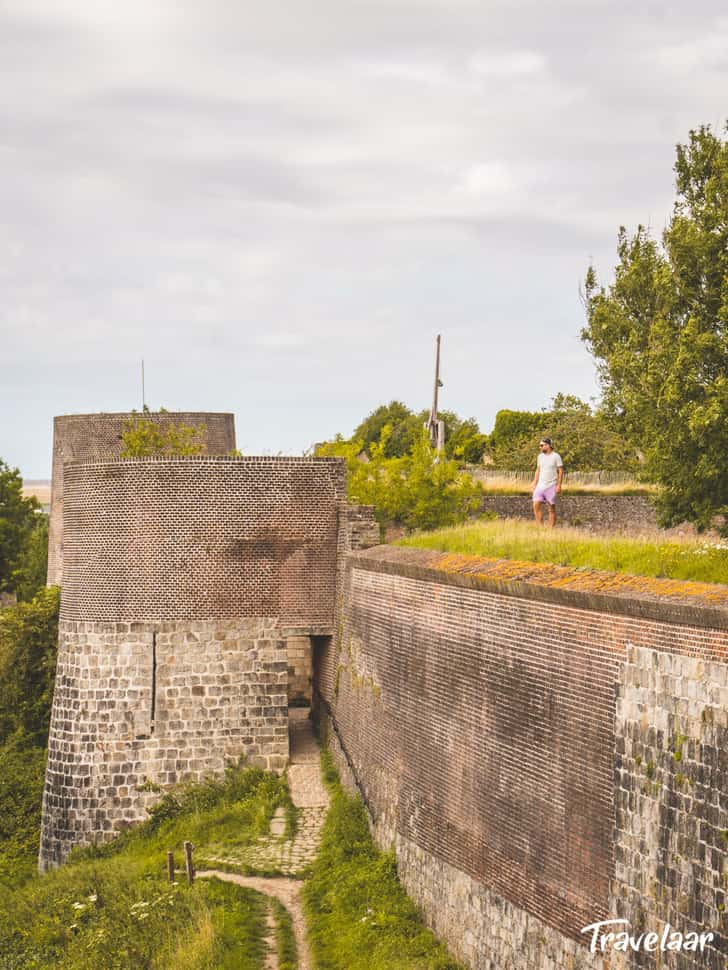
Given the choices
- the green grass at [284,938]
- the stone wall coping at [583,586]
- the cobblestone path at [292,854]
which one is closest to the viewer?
the stone wall coping at [583,586]

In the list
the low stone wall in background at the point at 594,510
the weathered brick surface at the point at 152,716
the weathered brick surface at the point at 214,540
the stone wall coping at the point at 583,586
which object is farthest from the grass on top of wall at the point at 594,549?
the low stone wall in background at the point at 594,510

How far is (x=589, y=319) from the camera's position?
19.6 m

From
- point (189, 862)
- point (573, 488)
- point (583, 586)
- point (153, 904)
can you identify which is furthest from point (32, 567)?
point (583, 586)

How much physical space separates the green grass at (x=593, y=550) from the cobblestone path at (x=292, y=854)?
175 inches

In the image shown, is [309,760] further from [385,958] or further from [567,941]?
[567,941]

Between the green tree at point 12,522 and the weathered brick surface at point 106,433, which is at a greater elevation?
the weathered brick surface at point 106,433

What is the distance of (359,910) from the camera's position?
603 inches

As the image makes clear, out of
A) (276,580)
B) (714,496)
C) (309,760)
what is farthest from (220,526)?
(714,496)

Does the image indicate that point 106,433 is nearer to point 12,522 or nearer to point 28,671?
point 28,671

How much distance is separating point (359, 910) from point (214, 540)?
7.51 meters

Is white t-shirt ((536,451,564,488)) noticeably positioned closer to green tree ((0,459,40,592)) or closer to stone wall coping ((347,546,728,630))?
stone wall coping ((347,546,728,630))

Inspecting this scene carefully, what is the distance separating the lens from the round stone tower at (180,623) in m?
20.3

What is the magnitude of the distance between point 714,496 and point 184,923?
29.6 ft

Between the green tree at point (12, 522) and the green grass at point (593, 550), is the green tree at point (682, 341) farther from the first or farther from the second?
the green tree at point (12, 522)
